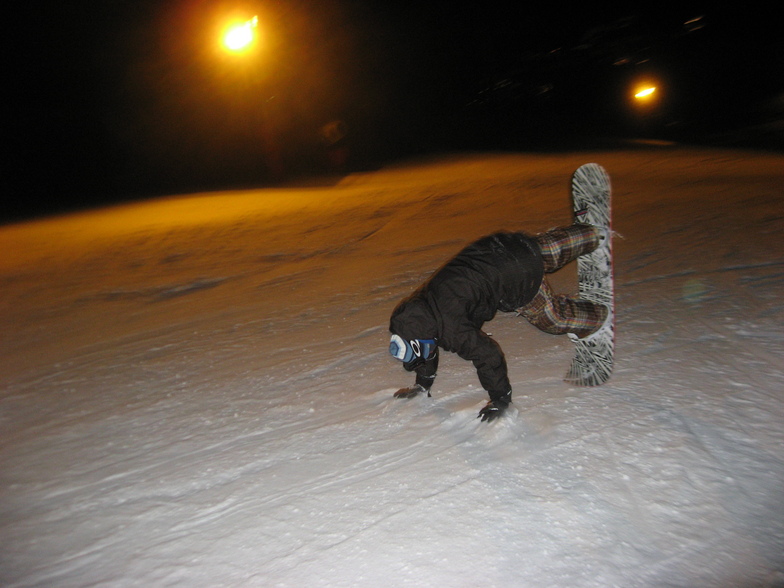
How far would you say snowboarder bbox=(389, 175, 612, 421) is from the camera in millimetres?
2432

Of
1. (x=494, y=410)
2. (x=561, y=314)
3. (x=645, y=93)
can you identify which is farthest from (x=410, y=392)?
(x=645, y=93)

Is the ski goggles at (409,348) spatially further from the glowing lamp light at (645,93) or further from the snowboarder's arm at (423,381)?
the glowing lamp light at (645,93)

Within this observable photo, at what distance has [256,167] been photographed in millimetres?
18188

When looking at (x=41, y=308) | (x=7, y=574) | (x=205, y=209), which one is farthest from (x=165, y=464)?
(x=205, y=209)

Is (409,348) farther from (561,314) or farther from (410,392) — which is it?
(561,314)

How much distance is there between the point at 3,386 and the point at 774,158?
12.7m

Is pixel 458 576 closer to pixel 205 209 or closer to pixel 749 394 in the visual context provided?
pixel 749 394

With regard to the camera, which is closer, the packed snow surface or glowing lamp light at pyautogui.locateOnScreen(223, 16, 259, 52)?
the packed snow surface

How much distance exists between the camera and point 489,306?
2.60 metres

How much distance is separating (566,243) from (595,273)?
0.41m

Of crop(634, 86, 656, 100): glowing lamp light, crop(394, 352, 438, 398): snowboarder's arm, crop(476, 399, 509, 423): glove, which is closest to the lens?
crop(476, 399, 509, 423): glove

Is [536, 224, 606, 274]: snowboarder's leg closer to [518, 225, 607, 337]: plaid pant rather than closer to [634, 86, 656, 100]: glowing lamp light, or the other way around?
[518, 225, 607, 337]: plaid pant

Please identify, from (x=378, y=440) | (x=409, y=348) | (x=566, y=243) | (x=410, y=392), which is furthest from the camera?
(x=410, y=392)

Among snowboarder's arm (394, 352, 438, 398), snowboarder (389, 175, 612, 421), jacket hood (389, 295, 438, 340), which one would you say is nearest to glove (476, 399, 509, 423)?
snowboarder (389, 175, 612, 421)
